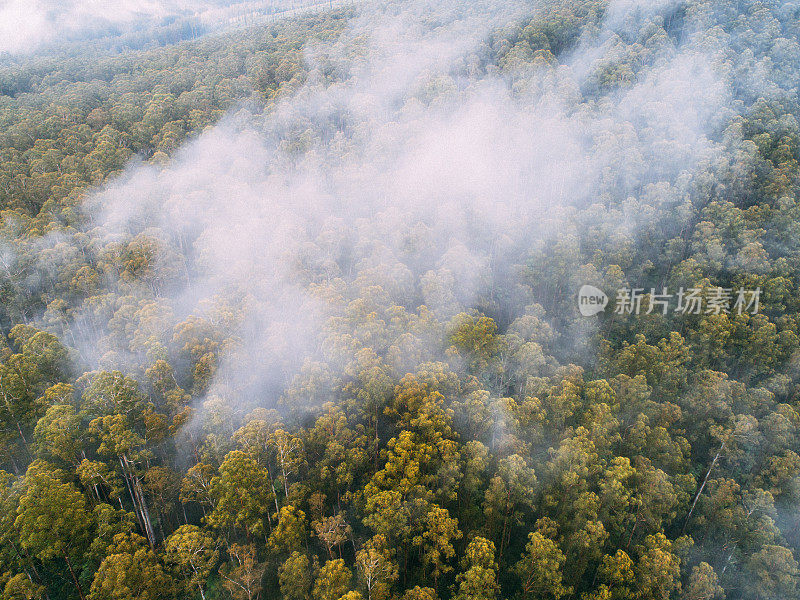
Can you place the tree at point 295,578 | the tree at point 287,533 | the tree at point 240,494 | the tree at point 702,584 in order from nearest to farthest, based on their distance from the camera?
the tree at point 295,578 < the tree at point 702,584 < the tree at point 287,533 < the tree at point 240,494

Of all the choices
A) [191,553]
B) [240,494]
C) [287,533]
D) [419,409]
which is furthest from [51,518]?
[419,409]

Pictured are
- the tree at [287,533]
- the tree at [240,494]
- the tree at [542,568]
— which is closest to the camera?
the tree at [542,568]

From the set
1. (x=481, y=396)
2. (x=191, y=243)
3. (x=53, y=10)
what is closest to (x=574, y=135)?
(x=481, y=396)

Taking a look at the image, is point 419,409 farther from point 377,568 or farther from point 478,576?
point 478,576

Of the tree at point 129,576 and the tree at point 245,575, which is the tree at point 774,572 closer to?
the tree at point 245,575

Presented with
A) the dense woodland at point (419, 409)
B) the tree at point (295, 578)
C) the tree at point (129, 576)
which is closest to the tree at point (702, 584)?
the dense woodland at point (419, 409)

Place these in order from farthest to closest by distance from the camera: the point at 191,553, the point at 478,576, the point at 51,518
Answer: the point at 191,553 → the point at 51,518 → the point at 478,576
